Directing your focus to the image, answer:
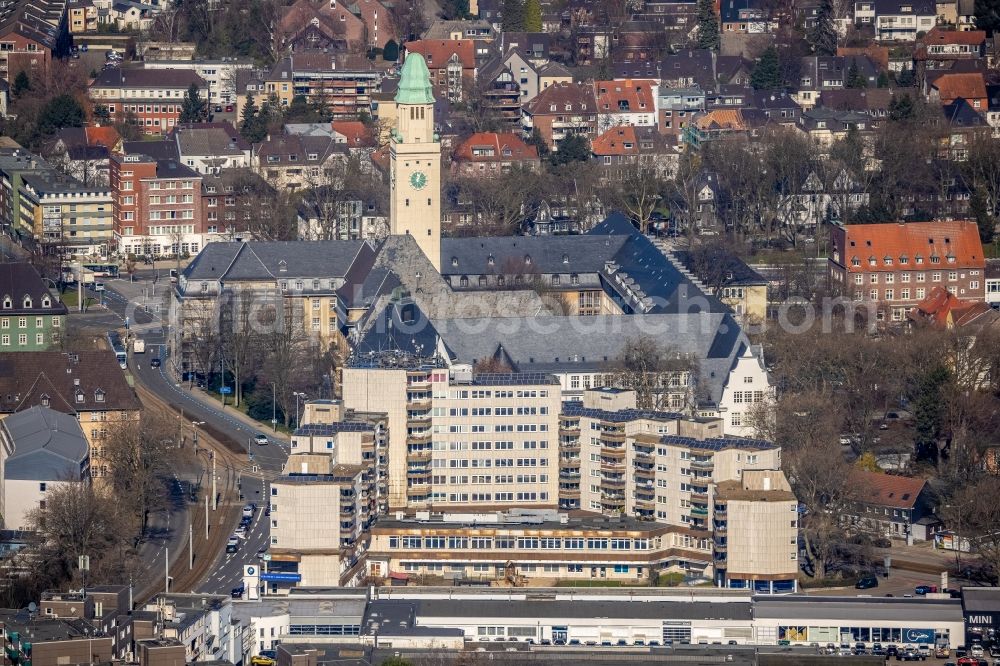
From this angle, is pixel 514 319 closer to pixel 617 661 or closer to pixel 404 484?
pixel 404 484

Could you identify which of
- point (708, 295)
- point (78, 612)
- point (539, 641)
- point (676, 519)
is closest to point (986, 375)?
point (708, 295)

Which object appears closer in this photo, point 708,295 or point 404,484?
point 404,484

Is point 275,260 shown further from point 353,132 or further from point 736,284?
point 353,132

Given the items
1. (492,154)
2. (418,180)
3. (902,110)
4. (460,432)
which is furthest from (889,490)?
(902,110)

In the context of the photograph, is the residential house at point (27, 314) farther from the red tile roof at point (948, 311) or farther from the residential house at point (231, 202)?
the red tile roof at point (948, 311)

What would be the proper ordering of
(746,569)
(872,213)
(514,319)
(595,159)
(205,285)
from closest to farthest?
(746,569) < (514,319) < (205,285) < (872,213) < (595,159)

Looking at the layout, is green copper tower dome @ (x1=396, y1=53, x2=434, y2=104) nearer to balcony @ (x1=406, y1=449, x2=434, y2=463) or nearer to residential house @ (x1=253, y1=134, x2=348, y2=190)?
balcony @ (x1=406, y1=449, x2=434, y2=463)

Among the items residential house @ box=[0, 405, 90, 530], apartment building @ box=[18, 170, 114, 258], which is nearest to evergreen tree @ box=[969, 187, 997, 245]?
apartment building @ box=[18, 170, 114, 258]
